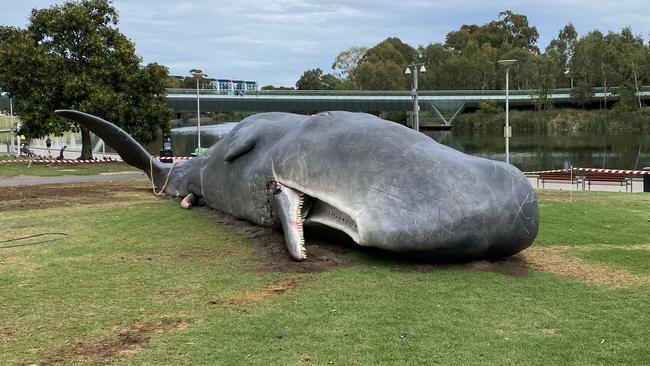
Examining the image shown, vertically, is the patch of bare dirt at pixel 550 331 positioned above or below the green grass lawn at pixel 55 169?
below

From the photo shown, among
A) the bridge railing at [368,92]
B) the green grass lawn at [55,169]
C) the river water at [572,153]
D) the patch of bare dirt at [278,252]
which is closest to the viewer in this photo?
the patch of bare dirt at [278,252]

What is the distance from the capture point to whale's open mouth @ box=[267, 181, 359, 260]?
9.33 m

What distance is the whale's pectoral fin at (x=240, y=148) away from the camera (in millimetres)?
12500

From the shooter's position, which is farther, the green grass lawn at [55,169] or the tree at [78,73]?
the tree at [78,73]

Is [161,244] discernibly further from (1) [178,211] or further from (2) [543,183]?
(2) [543,183]

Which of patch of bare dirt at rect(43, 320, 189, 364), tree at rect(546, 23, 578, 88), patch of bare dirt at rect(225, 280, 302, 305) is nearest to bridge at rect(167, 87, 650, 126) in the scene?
tree at rect(546, 23, 578, 88)

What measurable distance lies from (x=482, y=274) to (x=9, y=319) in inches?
238

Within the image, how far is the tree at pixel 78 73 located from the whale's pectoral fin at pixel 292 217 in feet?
79.4

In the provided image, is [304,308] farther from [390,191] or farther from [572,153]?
[572,153]

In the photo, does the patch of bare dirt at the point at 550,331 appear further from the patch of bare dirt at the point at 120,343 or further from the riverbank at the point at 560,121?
the riverbank at the point at 560,121

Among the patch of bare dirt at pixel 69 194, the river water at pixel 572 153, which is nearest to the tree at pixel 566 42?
the river water at pixel 572 153

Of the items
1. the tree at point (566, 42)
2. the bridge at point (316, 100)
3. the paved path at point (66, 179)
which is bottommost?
the paved path at point (66, 179)

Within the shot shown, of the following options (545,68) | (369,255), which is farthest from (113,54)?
(545,68)

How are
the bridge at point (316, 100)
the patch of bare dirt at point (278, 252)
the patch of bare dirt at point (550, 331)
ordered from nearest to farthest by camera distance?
the patch of bare dirt at point (550, 331), the patch of bare dirt at point (278, 252), the bridge at point (316, 100)
